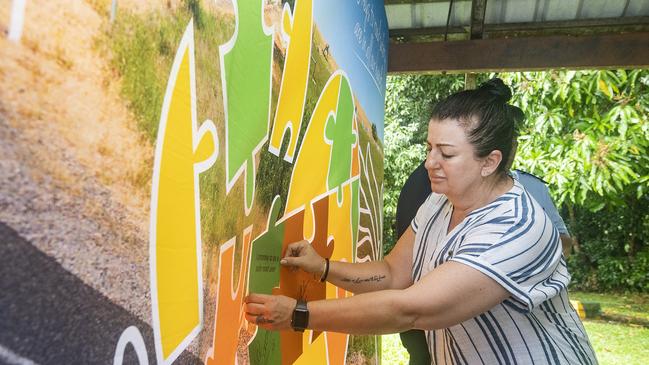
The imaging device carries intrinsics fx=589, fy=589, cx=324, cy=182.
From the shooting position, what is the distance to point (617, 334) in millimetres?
6820

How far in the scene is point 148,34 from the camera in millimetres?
829

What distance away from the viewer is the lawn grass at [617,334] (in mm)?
5777

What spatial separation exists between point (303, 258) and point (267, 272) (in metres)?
0.20

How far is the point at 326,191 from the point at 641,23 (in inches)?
111

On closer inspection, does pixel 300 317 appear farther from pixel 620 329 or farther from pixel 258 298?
pixel 620 329

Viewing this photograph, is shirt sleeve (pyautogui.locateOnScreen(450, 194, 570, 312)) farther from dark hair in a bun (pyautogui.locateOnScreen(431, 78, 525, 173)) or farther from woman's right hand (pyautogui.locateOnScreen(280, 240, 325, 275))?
woman's right hand (pyautogui.locateOnScreen(280, 240, 325, 275))

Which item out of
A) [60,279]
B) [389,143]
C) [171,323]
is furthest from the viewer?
[389,143]

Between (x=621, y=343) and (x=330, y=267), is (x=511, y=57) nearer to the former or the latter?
(x=330, y=267)

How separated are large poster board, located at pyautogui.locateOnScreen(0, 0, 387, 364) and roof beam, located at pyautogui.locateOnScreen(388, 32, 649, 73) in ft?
7.32

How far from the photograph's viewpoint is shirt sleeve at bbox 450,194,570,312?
1.34 m

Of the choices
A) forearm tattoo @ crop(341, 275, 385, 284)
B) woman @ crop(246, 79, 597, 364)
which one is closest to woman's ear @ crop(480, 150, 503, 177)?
woman @ crop(246, 79, 597, 364)

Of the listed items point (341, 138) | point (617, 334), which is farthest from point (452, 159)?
point (617, 334)

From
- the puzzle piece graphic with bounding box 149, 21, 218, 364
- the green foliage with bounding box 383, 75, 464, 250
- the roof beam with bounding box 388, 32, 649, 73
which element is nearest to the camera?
the puzzle piece graphic with bounding box 149, 21, 218, 364

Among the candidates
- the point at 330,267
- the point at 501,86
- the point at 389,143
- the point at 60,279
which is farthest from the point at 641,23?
the point at 389,143
